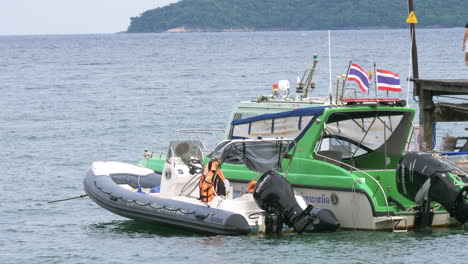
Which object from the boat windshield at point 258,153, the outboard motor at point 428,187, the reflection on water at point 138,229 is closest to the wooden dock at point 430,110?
the outboard motor at point 428,187

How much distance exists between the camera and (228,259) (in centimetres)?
1603

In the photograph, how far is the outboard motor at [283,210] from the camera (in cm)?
1705

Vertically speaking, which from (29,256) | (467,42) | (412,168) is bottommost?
(29,256)

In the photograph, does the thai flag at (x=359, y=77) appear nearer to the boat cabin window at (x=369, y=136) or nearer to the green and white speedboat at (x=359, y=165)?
the green and white speedboat at (x=359, y=165)

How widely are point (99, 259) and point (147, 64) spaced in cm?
8389

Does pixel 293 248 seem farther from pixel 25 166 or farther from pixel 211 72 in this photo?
pixel 211 72

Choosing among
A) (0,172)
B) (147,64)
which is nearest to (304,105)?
(0,172)

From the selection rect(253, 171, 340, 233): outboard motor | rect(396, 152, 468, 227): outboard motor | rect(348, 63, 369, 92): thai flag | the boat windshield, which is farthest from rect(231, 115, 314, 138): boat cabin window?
rect(348, 63, 369, 92): thai flag

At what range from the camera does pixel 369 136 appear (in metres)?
20.0

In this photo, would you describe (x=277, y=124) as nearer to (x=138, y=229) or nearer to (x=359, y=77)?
(x=359, y=77)

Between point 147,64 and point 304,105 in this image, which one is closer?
point 304,105

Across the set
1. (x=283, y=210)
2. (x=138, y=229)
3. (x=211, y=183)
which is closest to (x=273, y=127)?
(x=211, y=183)

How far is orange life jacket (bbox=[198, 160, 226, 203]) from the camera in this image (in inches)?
688

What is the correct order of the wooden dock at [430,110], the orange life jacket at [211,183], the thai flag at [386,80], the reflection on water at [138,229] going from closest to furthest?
the orange life jacket at [211,183] → the reflection on water at [138,229] → the thai flag at [386,80] → the wooden dock at [430,110]
